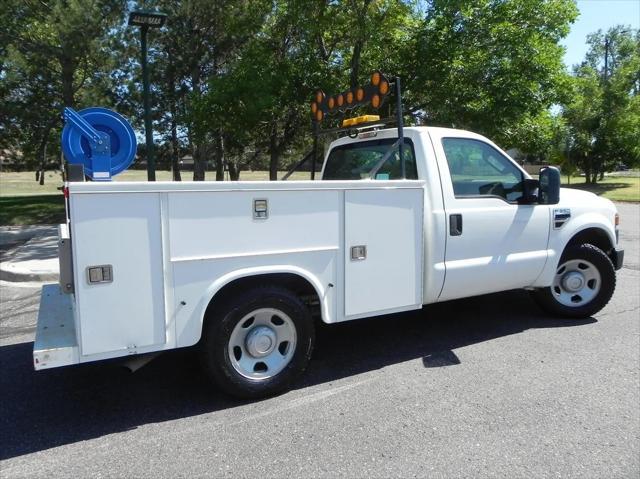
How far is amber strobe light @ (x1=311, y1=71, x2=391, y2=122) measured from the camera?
4.11m

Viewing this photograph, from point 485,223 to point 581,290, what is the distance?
5.79ft

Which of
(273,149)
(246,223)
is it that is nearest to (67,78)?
(273,149)

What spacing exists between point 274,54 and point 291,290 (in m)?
10.5

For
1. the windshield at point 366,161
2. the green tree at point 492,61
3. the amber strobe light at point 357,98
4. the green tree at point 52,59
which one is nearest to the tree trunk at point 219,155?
the green tree at point 52,59

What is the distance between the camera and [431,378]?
4.07 metres

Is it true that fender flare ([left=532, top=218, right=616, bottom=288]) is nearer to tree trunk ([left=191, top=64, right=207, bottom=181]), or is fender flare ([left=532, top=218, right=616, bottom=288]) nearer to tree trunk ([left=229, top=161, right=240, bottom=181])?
tree trunk ([left=191, top=64, right=207, bottom=181])

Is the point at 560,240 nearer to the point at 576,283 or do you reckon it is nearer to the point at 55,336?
the point at 576,283

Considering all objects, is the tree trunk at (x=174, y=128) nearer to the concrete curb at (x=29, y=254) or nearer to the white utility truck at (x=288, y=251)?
the concrete curb at (x=29, y=254)

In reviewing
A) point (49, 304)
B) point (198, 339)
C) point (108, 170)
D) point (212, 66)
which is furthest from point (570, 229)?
point (212, 66)

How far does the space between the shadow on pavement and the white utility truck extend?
49cm

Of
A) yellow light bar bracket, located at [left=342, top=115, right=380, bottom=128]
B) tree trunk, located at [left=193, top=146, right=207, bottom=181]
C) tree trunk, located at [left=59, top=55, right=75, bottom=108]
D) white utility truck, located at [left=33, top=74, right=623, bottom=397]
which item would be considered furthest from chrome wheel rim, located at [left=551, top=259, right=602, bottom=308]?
tree trunk, located at [left=59, top=55, right=75, bottom=108]

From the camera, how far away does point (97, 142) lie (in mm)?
3762

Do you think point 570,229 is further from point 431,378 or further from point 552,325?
point 431,378

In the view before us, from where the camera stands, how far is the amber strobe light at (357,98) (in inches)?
162
